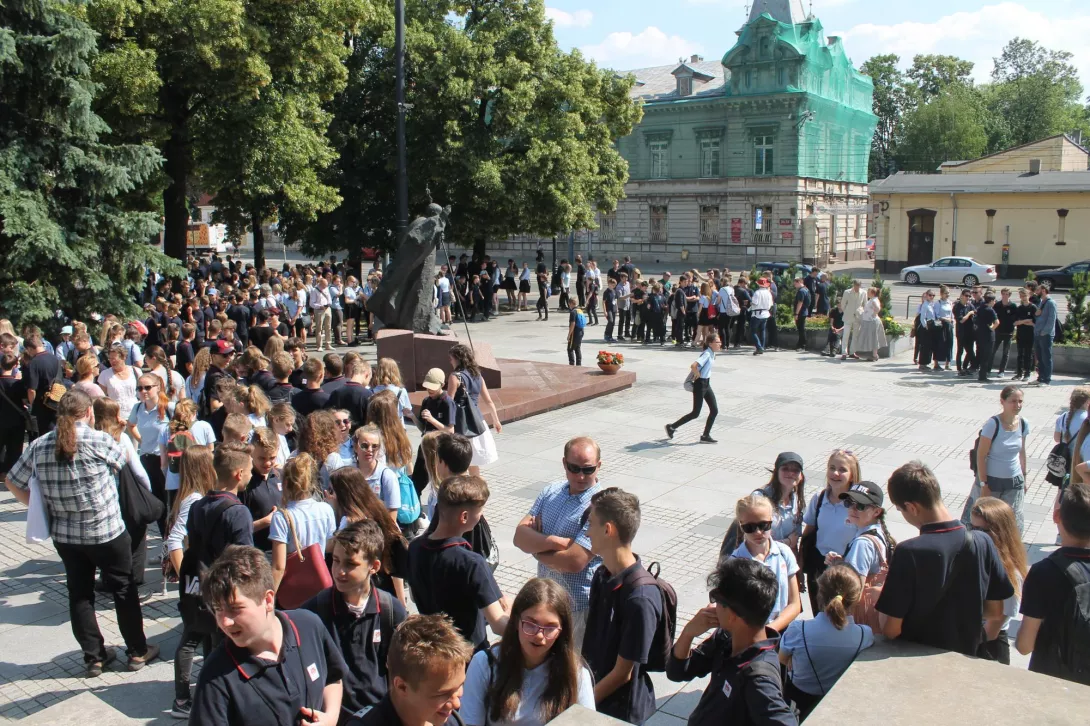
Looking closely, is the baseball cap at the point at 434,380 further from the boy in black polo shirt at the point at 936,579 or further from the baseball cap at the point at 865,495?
the boy in black polo shirt at the point at 936,579

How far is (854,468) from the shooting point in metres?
5.74

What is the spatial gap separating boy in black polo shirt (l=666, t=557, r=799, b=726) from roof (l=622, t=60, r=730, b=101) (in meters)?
51.9

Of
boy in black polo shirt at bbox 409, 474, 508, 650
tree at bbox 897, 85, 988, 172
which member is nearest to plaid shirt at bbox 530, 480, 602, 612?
boy in black polo shirt at bbox 409, 474, 508, 650

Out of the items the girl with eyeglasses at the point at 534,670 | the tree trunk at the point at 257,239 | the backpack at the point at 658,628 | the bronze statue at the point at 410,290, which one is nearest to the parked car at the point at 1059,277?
the tree trunk at the point at 257,239

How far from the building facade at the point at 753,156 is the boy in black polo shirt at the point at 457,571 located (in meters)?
48.0

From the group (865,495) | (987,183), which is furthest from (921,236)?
(865,495)

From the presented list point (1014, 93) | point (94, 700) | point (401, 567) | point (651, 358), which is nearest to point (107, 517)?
point (94, 700)

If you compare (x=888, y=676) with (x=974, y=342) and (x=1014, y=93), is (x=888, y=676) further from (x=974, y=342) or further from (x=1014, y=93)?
(x=1014, y=93)

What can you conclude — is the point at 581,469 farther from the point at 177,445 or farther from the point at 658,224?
the point at 658,224

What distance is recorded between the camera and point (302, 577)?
512 centimetres

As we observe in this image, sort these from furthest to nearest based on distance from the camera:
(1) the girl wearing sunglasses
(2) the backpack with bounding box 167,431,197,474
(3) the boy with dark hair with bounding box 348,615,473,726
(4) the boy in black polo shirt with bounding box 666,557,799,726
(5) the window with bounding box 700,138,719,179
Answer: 1. (5) the window with bounding box 700,138,719,179
2. (2) the backpack with bounding box 167,431,197,474
3. (1) the girl wearing sunglasses
4. (4) the boy in black polo shirt with bounding box 666,557,799,726
5. (3) the boy with dark hair with bounding box 348,615,473,726

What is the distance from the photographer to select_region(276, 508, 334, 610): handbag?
5.12m

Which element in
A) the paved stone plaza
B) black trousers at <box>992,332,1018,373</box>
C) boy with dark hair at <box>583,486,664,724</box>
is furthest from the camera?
black trousers at <box>992,332,1018,373</box>

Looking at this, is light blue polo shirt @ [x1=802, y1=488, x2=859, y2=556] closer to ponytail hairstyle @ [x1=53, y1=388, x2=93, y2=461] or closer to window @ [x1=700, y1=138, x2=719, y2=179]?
ponytail hairstyle @ [x1=53, y1=388, x2=93, y2=461]
